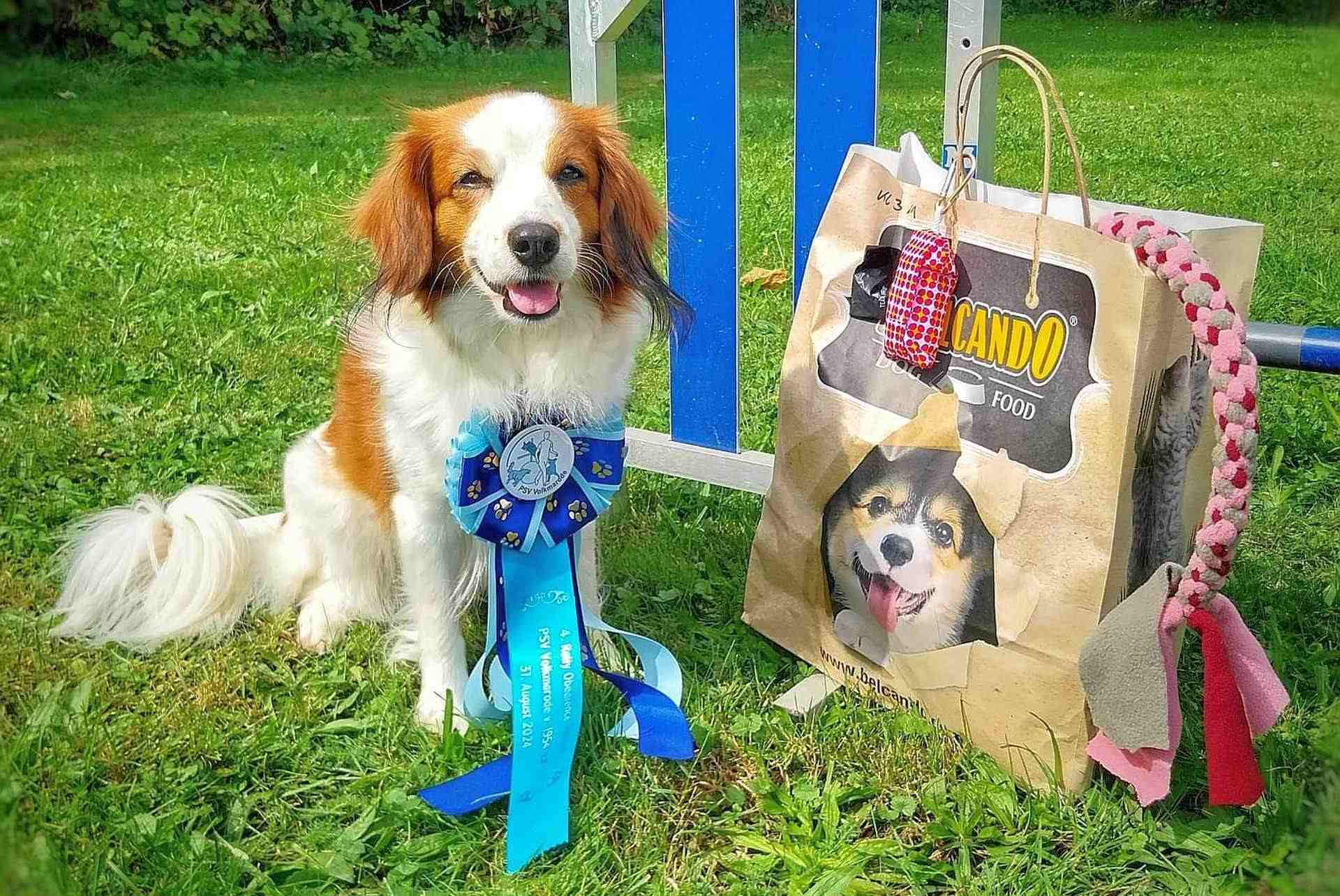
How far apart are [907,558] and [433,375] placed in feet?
2.89

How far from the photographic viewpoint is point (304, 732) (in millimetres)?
1993

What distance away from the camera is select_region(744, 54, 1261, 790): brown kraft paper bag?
1.59 meters

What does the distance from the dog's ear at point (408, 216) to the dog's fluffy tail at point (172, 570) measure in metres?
0.69

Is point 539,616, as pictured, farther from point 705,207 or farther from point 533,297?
point 705,207

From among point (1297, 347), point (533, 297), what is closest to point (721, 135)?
point (533, 297)

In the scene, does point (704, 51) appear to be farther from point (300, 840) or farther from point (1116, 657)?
point (300, 840)

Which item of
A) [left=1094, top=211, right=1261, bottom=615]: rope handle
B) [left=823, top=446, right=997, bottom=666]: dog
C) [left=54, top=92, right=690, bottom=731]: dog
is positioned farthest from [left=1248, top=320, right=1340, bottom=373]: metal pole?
[left=54, top=92, right=690, bottom=731]: dog

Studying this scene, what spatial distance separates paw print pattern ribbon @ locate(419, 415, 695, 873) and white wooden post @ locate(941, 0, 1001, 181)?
81 centimetres

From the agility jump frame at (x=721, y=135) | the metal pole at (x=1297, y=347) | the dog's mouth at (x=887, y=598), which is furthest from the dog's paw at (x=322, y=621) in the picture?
the metal pole at (x=1297, y=347)

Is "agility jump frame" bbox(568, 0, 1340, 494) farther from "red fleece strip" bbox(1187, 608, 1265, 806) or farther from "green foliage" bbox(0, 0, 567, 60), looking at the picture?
"red fleece strip" bbox(1187, 608, 1265, 806)

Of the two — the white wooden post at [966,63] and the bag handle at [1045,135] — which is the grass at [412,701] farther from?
the white wooden post at [966,63]

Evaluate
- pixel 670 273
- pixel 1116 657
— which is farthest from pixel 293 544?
pixel 1116 657

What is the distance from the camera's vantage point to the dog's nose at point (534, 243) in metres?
1.80

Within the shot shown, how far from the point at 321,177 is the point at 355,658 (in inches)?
171
